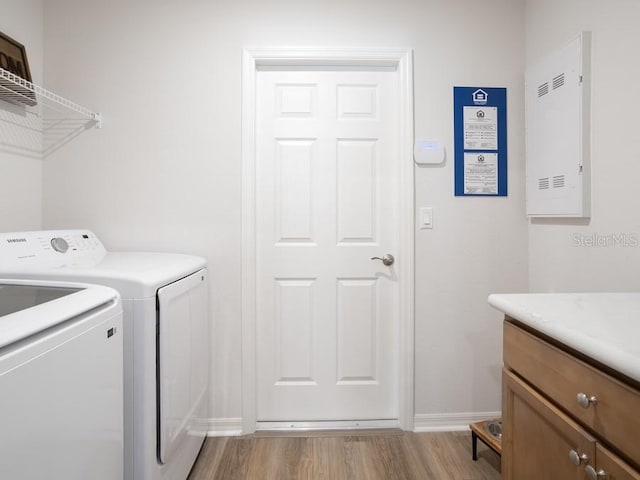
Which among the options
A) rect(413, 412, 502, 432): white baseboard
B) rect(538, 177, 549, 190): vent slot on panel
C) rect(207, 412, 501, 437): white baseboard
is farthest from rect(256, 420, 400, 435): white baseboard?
rect(538, 177, 549, 190): vent slot on panel

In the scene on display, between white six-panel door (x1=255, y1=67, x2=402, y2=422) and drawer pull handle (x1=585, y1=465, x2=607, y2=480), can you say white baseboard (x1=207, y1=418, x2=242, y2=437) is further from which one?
drawer pull handle (x1=585, y1=465, x2=607, y2=480)

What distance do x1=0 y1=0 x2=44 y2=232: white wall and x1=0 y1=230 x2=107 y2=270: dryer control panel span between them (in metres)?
0.31

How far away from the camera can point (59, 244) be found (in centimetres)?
146

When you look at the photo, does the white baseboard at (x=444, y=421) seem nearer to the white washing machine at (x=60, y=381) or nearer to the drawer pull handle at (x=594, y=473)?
the drawer pull handle at (x=594, y=473)

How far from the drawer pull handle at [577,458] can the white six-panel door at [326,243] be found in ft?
3.60

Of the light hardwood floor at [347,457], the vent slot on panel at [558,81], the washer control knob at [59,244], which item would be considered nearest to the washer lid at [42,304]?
the washer control knob at [59,244]

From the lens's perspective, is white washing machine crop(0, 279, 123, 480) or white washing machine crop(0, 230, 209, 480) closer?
white washing machine crop(0, 279, 123, 480)

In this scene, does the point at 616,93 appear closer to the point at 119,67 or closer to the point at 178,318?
the point at 178,318

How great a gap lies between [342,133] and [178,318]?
1242 mm

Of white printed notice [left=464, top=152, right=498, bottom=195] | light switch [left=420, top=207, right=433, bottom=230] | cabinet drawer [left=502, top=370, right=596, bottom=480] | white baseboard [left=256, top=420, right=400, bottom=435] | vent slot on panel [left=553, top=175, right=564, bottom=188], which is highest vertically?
white printed notice [left=464, top=152, right=498, bottom=195]

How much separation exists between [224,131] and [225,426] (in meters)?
1.59

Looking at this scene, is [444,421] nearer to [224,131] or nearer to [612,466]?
[612,466]

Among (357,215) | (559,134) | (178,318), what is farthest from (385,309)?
(559,134)

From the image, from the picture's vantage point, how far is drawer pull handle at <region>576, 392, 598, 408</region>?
2.22 feet
